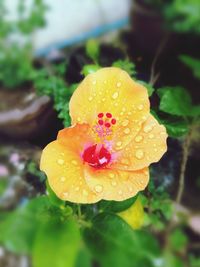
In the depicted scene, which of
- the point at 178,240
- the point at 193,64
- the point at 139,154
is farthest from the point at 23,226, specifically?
the point at 193,64

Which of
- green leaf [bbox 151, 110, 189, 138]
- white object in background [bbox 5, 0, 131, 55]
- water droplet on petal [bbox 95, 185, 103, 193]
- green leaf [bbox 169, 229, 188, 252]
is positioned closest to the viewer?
water droplet on petal [bbox 95, 185, 103, 193]

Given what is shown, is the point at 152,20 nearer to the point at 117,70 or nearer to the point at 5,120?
the point at 5,120

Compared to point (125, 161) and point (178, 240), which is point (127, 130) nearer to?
point (125, 161)

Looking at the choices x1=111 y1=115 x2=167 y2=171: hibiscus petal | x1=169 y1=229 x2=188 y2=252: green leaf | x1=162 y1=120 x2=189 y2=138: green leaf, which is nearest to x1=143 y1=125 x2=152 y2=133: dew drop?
x1=111 y1=115 x2=167 y2=171: hibiscus petal

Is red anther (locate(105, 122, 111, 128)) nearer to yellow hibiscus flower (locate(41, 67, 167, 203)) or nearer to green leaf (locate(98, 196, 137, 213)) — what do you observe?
yellow hibiscus flower (locate(41, 67, 167, 203))

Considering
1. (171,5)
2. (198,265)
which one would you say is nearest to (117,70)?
(198,265)

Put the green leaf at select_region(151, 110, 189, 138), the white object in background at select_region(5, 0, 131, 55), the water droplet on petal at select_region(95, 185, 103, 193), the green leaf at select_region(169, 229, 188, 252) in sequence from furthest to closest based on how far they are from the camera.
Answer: the white object in background at select_region(5, 0, 131, 55) < the green leaf at select_region(169, 229, 188, 252) < the green leaf at select_region(151, 110, 189, 138) < the water droplet on petal at select_region(95, 185, 103, 193)

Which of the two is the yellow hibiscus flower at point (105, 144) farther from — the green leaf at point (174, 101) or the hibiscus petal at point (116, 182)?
the green leaf at point (174, 101)
